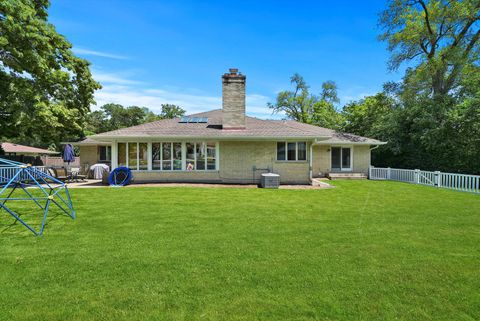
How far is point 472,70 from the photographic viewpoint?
20.2 meters

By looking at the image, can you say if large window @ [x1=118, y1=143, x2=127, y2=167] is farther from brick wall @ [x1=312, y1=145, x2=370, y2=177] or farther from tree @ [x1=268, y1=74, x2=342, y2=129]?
tree @ [x1=268, y1=74, x2=342, y2=129]

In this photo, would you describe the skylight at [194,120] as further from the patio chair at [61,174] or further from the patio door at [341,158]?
the patio door at [341,158]

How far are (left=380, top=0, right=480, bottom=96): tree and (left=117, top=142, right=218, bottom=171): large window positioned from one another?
18.5 meters

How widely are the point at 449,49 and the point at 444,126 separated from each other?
7.18m

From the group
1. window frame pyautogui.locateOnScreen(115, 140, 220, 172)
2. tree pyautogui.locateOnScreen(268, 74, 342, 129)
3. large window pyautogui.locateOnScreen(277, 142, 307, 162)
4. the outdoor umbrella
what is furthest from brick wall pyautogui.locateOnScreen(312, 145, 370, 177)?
tree pyautogui.locateOnScreen(268, 74, 342, 129)

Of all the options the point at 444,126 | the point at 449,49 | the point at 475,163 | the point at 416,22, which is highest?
the point at 416,22

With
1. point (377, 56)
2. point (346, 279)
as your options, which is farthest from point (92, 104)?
point (377, 56)

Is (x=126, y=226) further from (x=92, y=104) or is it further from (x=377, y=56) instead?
(x=377, y=56)

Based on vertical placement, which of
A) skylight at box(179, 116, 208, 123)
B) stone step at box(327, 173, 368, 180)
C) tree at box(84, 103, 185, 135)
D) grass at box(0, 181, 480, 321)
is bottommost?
grass at box(0, 181, 480, 321)

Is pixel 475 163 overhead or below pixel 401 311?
overhead

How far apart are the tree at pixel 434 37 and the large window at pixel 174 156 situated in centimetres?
1845

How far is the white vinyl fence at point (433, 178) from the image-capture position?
13041 mm

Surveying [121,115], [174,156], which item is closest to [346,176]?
[174,156]

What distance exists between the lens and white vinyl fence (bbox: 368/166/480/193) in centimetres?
1304
